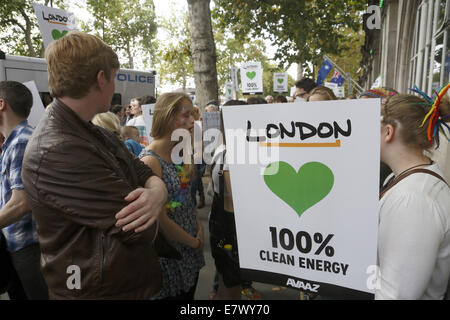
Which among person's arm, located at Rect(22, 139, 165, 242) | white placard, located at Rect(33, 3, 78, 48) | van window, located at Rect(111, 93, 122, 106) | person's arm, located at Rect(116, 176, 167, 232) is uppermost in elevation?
white placard, located at Rect(33, 3, 78, 48)

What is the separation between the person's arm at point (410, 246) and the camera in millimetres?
1204

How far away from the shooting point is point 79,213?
1150 mm

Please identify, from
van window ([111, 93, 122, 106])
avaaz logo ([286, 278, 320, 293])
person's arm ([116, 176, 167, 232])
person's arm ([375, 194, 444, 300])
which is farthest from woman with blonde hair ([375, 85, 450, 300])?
van window ([111, 93, 122, 106])

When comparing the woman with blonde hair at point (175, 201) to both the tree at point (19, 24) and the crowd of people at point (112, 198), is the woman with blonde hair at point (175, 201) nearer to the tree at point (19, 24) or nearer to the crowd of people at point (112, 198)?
the crowd of people at point (112, 198)

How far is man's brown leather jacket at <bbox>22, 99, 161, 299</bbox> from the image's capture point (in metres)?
1.14

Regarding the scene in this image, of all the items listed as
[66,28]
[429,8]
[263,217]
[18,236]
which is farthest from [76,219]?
[429,8]

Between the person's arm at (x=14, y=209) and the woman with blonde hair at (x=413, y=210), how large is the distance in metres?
1.89

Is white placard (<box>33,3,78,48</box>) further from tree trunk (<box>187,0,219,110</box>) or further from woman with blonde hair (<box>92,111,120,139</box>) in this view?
tree trunk (<box>187,0,219,110</box>)

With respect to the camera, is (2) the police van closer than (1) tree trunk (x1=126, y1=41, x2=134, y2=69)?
Yes

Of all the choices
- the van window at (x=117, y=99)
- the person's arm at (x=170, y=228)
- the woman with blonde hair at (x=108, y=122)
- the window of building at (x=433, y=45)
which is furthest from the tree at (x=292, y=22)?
the person's arm at (x=170, y=228)

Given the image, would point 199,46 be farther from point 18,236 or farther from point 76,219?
point 76,219

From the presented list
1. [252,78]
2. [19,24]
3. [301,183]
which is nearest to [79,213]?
[301,183]

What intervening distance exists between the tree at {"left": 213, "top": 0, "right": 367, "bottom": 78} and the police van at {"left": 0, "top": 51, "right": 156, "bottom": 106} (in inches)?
158

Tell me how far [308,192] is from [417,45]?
789cm
